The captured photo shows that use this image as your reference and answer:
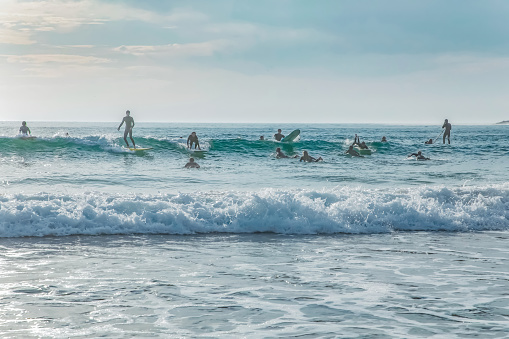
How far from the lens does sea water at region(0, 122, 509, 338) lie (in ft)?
17.0

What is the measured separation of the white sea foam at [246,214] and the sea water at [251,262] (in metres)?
0.03

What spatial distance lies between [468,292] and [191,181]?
13528mm

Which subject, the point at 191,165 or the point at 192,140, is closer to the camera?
the point at 191,165

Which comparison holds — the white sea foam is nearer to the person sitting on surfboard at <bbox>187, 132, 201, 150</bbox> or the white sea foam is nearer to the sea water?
the sea water

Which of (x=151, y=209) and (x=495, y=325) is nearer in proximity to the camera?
(x=495, y=325)

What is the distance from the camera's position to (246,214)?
37.2ft

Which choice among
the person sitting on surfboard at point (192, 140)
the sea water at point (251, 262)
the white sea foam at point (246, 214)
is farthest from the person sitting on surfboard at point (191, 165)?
the white sea foam at point (246, 214)

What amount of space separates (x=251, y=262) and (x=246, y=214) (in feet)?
11.8

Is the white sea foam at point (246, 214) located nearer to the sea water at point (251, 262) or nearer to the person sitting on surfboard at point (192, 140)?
the sea water at point (251, 262)

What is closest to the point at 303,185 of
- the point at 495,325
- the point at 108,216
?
the point at 108,216

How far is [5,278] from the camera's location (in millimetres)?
Result: 6672

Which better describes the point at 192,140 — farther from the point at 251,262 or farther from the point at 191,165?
the point at 251,262

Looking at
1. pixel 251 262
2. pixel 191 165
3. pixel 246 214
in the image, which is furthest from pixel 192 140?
pixel 251 262

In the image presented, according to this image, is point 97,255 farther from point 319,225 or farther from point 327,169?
point 327,169
